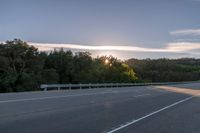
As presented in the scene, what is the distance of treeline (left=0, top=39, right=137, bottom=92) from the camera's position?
62.8 m

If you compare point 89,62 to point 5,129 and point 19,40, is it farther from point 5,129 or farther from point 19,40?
point 5,129

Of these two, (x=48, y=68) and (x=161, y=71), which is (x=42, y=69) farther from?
(x=161, y=71)

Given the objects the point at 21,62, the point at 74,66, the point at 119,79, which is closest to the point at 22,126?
the point at 21,62

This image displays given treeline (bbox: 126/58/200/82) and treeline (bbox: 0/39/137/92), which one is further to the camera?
treeline (bbox: 126/58/200/82)

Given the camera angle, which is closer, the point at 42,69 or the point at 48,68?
the point at 42,69

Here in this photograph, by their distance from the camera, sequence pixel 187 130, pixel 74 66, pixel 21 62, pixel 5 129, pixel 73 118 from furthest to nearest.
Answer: pixel 74 66 → pixel 21 62 → pixel 73 118 → pixel 187 130 → pixel 5 129

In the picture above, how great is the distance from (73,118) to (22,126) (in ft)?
9.24

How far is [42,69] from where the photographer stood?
7244 centimetres

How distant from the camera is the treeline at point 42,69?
6281 centimetres

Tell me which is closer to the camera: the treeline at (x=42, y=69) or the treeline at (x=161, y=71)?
the treeline at (x=42, y=69)

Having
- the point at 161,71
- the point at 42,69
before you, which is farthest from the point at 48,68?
the point at 161,71

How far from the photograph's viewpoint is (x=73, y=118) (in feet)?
46.4

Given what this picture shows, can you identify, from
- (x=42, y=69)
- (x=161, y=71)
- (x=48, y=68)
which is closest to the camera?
(x=42, y=69)

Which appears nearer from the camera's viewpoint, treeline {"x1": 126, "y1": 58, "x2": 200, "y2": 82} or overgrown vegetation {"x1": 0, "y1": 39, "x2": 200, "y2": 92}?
overgrown vegetation {"x1": 0, "y1": 39, "x2": 200, "y2": 92}
